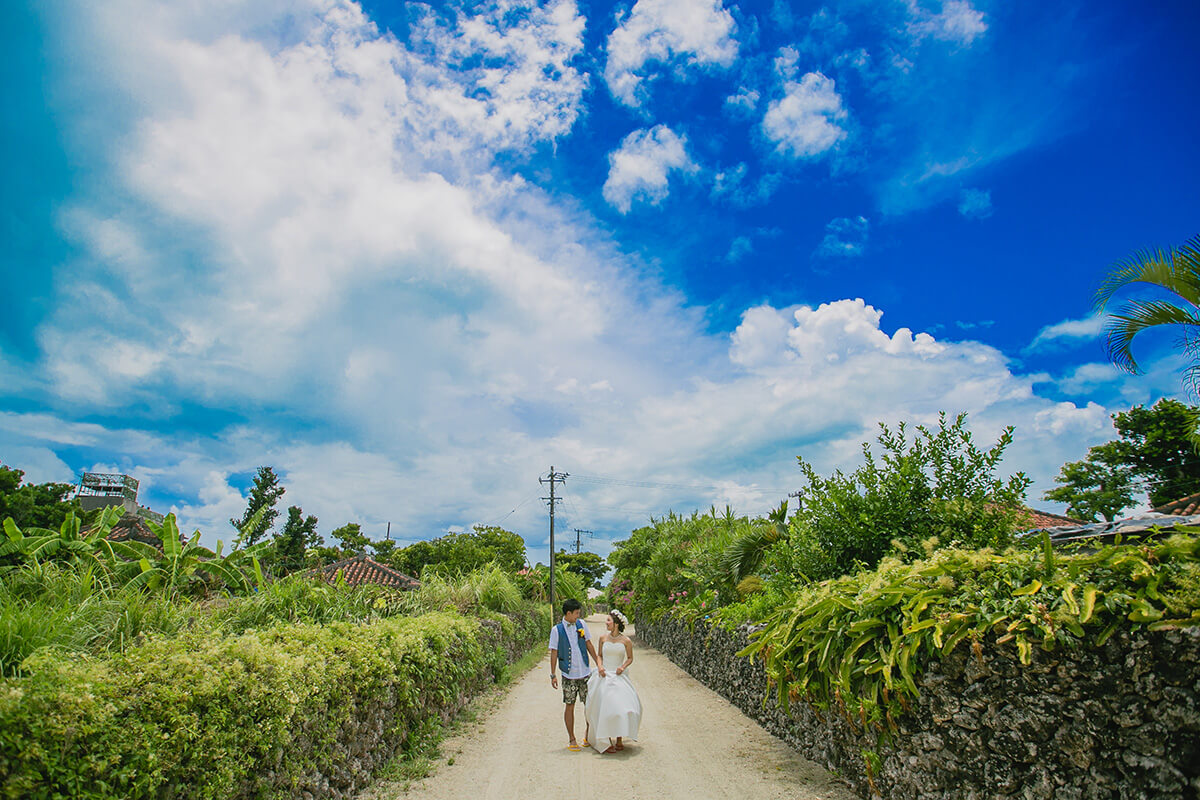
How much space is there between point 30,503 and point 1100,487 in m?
41.4

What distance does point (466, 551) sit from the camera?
4134cm

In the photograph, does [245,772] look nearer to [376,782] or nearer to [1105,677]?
[376,782]

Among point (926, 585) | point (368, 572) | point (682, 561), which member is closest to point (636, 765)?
point (926, 585)

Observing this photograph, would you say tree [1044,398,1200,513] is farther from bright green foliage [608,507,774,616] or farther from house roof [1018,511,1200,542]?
house roof [1018,511,1200,542]

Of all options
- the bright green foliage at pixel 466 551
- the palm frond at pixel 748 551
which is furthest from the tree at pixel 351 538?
the palm frond at pixel 748 551

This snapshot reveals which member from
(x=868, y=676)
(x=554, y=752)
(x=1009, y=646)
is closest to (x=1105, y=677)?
(x=1009, y=646)

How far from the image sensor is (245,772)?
366cm

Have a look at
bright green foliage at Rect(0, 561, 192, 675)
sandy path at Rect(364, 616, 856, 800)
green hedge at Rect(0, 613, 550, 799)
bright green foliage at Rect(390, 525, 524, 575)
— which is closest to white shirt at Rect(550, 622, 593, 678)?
sandy path at Rect(364, 616, 856, 800)

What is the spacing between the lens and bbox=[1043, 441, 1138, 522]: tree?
26.0m

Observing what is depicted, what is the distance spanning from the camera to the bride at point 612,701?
685 centimetres

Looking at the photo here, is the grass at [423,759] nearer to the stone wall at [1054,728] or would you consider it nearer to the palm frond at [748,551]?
the stone wall at [1054,728]

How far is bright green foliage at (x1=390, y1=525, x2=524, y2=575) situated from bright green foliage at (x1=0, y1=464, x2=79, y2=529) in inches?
861

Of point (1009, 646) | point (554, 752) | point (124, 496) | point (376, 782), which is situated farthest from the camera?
point (124, 496)

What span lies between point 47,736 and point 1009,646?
16.2 feet
